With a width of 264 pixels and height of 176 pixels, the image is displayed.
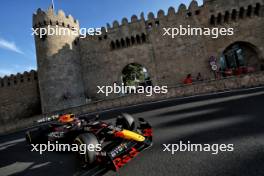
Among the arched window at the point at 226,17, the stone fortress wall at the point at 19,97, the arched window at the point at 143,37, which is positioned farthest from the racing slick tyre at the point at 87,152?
the stone fortress wall at the point at 19,97

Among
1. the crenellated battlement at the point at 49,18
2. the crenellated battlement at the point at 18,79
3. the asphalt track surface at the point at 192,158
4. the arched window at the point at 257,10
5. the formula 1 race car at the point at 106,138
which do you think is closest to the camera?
the asphalt track surface at the point at 192,158

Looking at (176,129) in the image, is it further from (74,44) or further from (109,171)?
(74,44)

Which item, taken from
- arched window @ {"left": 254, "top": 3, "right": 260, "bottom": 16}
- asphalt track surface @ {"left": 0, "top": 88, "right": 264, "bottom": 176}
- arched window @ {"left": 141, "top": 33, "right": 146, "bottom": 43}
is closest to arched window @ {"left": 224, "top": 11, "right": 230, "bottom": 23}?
arched window @ {"left": 254, "top": 3, "right": 260, "bottom": 16}

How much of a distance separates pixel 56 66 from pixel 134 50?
350 inches

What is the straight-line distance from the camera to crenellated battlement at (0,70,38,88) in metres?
22.4

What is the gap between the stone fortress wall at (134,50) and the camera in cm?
1833

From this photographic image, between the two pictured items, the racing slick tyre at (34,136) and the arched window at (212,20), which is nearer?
the racing slick tyre at (34,136)

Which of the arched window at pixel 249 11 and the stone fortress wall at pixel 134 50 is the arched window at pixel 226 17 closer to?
the stone fortress wall at pixel 134 50

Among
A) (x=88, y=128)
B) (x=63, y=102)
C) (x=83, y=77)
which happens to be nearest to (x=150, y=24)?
(x=83, y=77)

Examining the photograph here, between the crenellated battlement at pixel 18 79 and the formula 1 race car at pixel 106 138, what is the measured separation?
2063cm

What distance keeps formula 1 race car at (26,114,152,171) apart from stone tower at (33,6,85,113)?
1454 centimetres

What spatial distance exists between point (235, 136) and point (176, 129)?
1.41 m

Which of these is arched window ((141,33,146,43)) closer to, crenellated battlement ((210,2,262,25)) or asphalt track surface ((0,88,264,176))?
crenellated battlement ((210,2,262,25))

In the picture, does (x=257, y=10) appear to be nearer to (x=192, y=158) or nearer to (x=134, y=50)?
(x=134, y=50)
